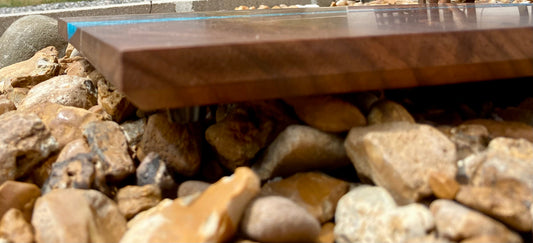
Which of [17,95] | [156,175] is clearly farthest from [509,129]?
[17,95]

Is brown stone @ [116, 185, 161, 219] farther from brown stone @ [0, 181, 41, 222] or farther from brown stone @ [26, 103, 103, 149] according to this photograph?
brown stone @ [26, 103, 103, 149]

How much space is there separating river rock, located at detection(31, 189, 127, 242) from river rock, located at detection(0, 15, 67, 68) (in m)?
3.43

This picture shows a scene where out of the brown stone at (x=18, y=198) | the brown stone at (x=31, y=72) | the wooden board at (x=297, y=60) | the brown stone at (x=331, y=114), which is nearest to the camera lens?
the wooden board at (x=297, y=60)

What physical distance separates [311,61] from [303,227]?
1.37 feet

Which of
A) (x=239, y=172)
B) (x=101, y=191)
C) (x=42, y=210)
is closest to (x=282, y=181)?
(x=239, y=172)

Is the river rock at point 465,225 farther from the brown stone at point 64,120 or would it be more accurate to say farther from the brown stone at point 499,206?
the brown stone at point 64,120

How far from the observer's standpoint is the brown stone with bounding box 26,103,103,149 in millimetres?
1657

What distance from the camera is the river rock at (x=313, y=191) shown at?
1295 millimetres

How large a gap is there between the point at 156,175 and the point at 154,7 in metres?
4.37

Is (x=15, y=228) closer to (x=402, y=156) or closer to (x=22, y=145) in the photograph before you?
(x=22, y=145)

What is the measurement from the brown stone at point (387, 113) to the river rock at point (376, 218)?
0.21 meters

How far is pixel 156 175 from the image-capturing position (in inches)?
54.5

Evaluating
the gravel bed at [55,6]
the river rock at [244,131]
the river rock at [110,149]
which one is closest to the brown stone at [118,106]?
the river rock at [110,149]

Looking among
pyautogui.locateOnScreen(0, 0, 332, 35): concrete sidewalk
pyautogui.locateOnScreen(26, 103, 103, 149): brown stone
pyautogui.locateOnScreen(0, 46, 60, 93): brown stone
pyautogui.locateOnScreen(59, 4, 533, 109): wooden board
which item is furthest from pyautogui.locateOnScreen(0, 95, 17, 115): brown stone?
pyautogui.locateOnScreen(0, 0, 332, 35): concrete sidewalk
